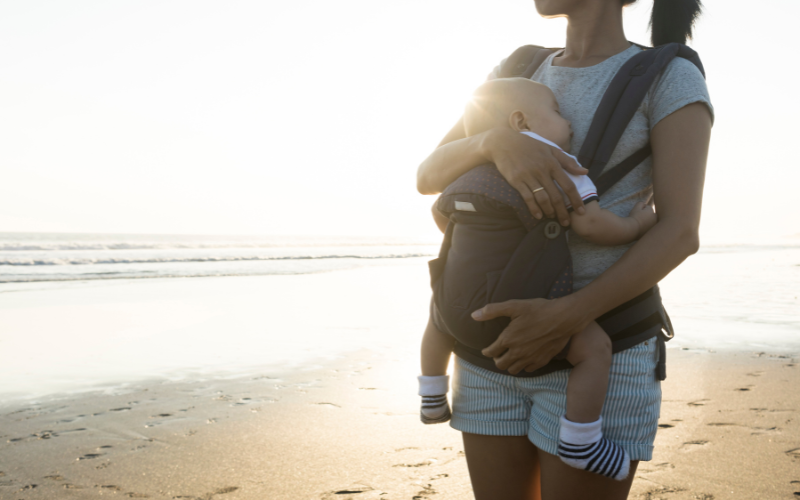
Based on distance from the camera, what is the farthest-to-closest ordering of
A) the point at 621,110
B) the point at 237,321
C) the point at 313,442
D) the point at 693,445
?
1. the point at 237,321
2. the point at 313,442
3. the point at 693,445
4. the point at 621,110

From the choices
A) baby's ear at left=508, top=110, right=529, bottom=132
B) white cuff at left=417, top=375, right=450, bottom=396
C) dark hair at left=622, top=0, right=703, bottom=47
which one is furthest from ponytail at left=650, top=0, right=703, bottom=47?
white cuff at left=417, top=375, right=450, bottom=396

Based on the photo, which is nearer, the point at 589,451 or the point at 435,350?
the point at 589,451

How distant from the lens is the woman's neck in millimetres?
1585

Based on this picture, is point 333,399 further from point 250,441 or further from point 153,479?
point 153,479

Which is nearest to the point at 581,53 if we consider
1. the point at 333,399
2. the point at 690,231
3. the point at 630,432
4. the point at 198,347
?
the point at 690,231

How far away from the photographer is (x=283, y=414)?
161 inches

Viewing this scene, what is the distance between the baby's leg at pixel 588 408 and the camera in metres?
1.30

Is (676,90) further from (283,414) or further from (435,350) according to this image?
(283,414)

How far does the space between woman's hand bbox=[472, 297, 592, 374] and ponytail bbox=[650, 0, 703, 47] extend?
1022 mm

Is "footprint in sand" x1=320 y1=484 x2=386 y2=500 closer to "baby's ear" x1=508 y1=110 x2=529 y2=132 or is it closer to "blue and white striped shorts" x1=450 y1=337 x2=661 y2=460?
"blue and white striped shorts" x1=450 y1=337 x2=661 y2=460

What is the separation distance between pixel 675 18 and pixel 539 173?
0.85 m

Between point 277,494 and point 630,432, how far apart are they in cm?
215

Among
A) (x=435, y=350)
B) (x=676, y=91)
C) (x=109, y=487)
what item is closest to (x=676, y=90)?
(x=676, y=91)

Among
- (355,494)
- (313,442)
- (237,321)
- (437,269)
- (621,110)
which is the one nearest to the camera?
(621,110)
